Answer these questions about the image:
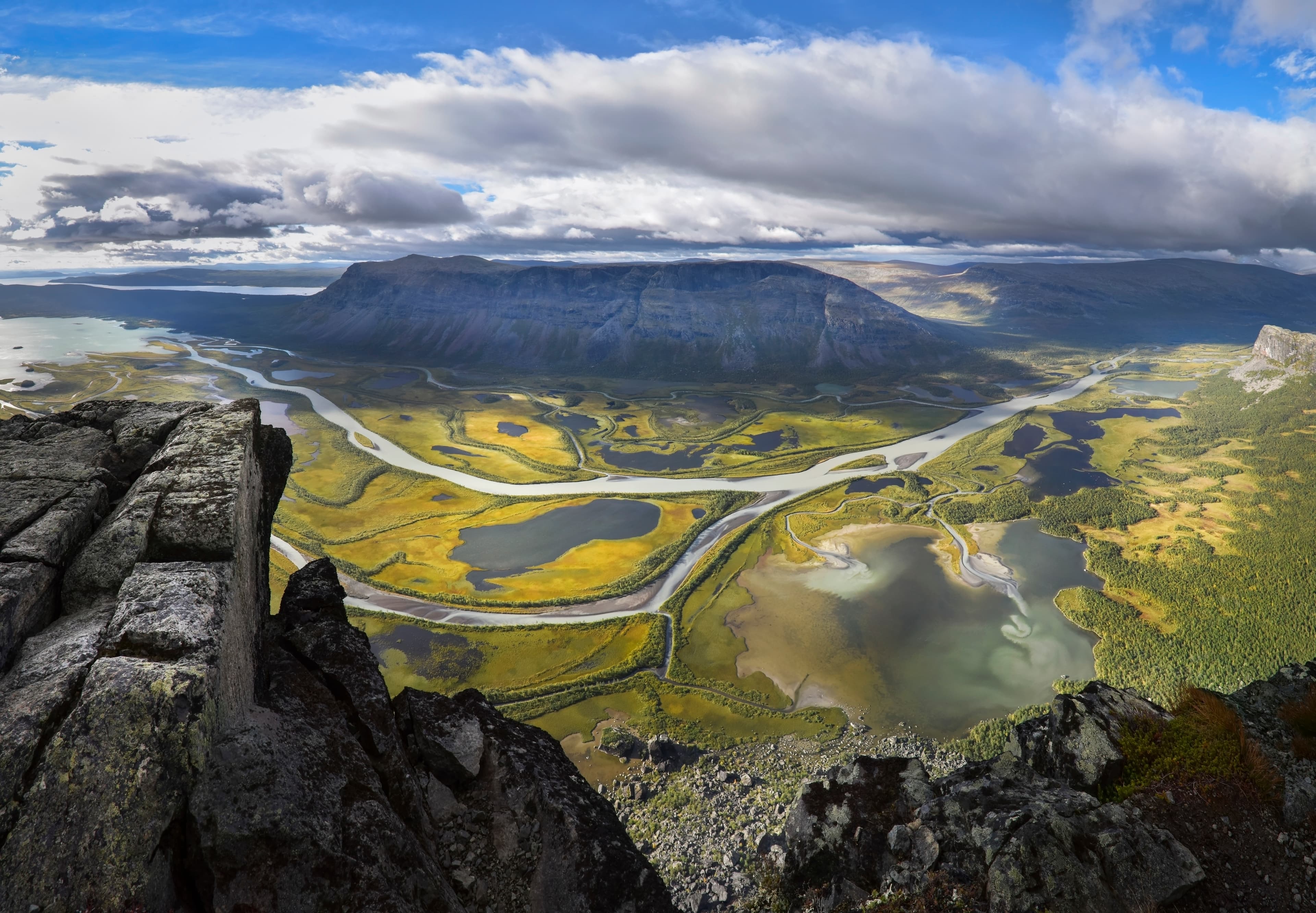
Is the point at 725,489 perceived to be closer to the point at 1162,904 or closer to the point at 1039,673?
the point at 1039,673

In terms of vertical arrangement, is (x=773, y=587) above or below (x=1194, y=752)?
below

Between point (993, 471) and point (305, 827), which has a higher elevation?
point (305, 827)

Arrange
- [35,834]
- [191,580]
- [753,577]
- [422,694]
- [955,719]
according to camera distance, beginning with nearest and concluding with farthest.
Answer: [35,834] < [191,580] < [422,694] < [955,719] < [753,577]

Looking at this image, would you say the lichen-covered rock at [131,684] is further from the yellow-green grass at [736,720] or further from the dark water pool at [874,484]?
the dark water pool at [874,484]

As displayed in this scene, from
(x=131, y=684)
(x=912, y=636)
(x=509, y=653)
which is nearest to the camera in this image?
(x=131, y=684)

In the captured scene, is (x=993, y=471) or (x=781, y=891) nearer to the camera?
(x=781, y=891)

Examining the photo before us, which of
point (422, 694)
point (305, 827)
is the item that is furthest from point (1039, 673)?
point (305, 827)

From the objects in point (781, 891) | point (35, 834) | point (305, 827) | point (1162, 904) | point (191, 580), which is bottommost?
point (781, 891)

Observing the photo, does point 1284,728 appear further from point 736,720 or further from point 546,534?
point 546,534

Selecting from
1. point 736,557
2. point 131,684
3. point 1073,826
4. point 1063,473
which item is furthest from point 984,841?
point 1063,473
